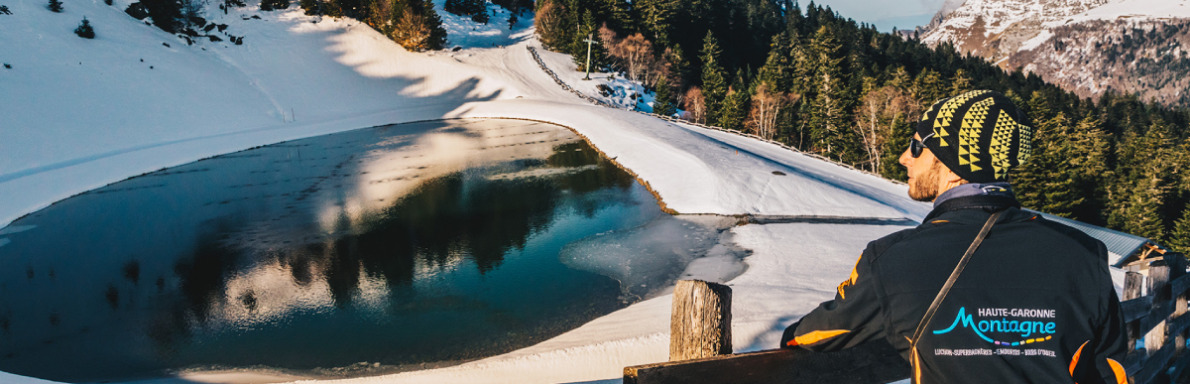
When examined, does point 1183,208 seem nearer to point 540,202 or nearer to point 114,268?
point 540,202

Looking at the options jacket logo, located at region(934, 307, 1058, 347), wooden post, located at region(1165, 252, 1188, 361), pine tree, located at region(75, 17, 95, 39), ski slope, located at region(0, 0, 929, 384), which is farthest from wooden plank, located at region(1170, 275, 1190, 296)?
pine tree, located at region(75, 17, 95, 39)

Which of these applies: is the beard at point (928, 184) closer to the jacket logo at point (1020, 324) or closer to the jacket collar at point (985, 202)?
the jacket collar at point (985, 202)

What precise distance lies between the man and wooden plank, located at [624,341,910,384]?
0.23 m

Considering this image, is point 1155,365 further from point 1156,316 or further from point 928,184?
point 928,184

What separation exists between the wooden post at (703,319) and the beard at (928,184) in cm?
91

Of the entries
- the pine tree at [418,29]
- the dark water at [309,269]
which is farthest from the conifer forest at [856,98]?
the dark water at [309,269]

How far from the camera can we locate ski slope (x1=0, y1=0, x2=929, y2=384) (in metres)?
12.6

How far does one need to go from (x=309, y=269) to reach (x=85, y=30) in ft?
148

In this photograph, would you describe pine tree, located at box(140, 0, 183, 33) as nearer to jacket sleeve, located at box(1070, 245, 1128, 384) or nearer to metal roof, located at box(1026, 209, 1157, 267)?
metal roof, located at box(1026, 209, 1157, 267)

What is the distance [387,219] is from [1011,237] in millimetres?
22886

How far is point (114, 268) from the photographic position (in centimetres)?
1897

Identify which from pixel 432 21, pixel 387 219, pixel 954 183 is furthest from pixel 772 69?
pixel 954 183

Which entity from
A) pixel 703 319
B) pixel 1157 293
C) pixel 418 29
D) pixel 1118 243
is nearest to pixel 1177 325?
pixel 1157 293

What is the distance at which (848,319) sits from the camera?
92.4 inches
